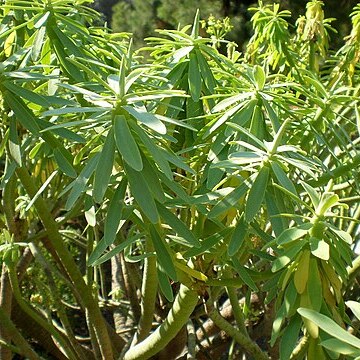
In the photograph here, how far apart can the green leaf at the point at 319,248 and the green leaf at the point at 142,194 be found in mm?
179

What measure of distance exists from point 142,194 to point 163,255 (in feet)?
0.45

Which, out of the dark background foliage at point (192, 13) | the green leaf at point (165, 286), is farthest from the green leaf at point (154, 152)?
the dark background foliage at point (192, 13)

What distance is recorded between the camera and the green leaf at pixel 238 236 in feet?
2.71

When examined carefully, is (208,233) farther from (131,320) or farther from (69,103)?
(131,320)

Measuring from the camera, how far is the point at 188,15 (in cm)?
675

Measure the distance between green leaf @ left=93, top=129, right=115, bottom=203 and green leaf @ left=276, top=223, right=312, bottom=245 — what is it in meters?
0.20

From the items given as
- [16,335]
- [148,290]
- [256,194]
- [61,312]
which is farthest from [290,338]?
[61,312]

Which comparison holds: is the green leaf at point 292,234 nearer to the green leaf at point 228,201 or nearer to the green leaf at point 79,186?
the green leaf at point 228,201

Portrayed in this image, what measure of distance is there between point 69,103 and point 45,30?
146 millimetres

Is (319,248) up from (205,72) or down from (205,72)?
down

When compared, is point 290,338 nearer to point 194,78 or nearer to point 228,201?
point 228,201

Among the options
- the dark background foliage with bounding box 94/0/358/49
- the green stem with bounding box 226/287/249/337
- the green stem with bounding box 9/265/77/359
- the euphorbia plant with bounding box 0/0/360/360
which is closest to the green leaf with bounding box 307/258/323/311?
the euphorbia plant with bounding box 0/0/360/360

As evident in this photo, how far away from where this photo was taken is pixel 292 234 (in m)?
0.74

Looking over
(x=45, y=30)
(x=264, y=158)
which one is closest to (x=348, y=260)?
(x=264, y=158)
